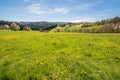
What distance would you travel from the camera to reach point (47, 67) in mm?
16453

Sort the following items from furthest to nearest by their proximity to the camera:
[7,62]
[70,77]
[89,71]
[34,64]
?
[7,62] → [34,64] → [89,71] → [70,77]

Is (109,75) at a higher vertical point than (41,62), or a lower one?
lower

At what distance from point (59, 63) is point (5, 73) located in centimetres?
539

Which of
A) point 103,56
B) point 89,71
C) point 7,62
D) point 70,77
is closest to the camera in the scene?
point 70,77

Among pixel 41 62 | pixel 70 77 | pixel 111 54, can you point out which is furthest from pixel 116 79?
pixel 111 54

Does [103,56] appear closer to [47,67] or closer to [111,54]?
[111,54]

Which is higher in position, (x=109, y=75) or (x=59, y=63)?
(x=59, y=63)

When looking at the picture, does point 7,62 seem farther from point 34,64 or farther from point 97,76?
point 97,76

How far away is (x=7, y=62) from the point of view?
1981cm

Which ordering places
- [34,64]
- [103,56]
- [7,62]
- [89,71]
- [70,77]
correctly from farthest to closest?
[103,56], [7,62], [34,64], [89,71], [70,77]

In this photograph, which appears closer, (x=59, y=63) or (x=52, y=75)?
(x=52, y=75)

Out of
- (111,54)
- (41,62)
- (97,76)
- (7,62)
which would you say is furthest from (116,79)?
(7,62)

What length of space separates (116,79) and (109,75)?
29.6 inches

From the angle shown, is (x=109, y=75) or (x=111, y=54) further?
(x=111, y=54)
